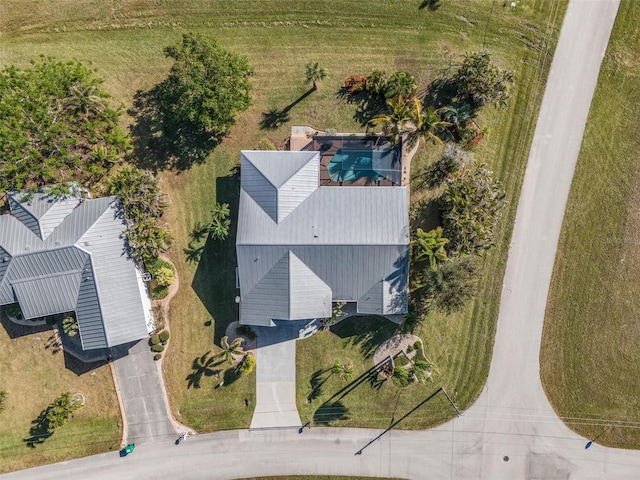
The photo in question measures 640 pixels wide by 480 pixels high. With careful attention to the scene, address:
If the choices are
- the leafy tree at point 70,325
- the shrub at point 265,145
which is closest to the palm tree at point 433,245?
the shrub at point 265,145

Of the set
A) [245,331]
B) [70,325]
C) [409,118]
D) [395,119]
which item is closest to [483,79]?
[409,118]

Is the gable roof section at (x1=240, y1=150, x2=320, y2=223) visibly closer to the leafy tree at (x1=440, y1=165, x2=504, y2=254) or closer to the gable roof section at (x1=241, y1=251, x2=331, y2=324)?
the gable roof section at (x1=241, y1=251, x2=331, y2=324)

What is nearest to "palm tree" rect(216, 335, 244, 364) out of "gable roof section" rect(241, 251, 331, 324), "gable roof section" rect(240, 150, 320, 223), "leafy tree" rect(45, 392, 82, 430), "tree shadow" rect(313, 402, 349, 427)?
"gable roof section" rect(241, 251, 331, 324)

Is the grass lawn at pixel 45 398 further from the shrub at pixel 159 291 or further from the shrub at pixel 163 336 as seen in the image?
the shrub at pixel 159 291

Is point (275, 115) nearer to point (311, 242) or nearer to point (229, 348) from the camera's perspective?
point (311, 242)

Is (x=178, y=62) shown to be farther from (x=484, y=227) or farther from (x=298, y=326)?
(x=484, y=227)
